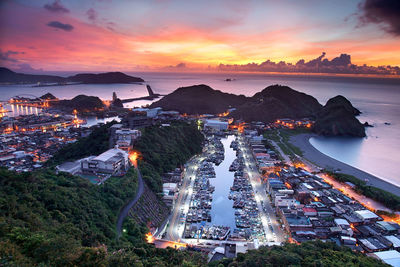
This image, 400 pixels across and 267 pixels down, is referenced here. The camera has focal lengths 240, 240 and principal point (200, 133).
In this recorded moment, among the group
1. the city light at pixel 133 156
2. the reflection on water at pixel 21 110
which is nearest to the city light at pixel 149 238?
the city light at pixel 133 156

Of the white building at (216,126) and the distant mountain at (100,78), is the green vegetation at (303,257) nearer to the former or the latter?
the white building at (216,126)

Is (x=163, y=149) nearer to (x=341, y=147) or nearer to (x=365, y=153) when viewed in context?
(x=341, y=147)

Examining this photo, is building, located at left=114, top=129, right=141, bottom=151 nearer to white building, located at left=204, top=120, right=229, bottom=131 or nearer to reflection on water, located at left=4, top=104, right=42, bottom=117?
white building, located at left=204, top=120, right=229, bottom=131

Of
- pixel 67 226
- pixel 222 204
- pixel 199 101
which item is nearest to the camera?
pixel 67 226

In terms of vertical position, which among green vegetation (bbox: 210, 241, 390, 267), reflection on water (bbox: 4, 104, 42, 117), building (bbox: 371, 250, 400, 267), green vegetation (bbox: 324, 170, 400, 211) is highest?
reflection on water (bbox: 4, 104, 42, 117)

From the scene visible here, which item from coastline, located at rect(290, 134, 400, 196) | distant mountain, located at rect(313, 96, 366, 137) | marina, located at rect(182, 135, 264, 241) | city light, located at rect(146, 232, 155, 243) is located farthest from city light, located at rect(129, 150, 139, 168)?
distant mountain, located at rect(313, 96, 366, 137)

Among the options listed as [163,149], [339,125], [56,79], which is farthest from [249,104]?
[56,79]
